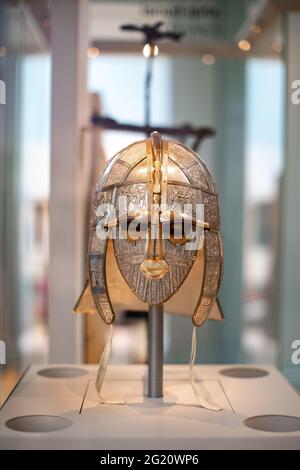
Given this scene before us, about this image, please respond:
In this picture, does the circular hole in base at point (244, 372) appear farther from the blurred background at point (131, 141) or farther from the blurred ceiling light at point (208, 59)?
the blurred ceiling light at point (208, 59)

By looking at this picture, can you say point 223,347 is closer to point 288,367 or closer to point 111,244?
point 288,367

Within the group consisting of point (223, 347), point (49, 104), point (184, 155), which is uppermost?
point (49, 104)

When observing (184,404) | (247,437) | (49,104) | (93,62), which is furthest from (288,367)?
(93,62)

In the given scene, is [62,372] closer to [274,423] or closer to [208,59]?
[274,423]

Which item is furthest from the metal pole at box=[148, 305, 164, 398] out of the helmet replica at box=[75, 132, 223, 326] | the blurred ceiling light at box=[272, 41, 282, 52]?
the blurred ceiling light at box=[272, 41, 282, 52]

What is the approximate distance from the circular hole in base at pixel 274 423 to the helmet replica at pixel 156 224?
0.29 meters

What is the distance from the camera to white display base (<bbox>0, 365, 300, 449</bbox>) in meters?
1.69

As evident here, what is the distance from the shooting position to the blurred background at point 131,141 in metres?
2.50

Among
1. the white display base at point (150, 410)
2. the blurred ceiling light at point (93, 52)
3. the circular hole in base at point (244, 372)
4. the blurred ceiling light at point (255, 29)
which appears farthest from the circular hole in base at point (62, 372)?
the blurred ceiling light at point (255, 29)

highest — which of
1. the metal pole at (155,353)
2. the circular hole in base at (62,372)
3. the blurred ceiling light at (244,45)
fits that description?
the blurred ceiling light at (244,45)

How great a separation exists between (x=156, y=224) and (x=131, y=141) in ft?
6.93

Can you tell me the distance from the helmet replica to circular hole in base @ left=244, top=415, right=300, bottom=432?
11.5 inches
